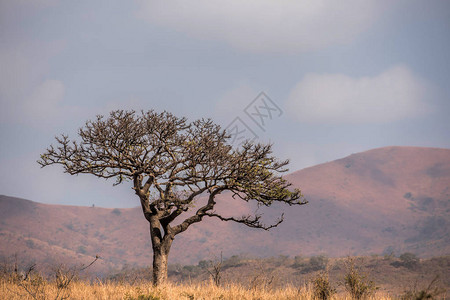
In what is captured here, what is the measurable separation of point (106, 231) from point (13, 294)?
14414cm

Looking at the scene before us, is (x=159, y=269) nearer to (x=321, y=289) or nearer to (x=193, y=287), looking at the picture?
(x=193, y=287)

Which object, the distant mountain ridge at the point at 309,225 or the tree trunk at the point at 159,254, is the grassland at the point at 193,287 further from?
the distant mountain ridge at the point at 309,225

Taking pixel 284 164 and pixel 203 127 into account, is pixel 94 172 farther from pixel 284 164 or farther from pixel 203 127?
pixel 284 164

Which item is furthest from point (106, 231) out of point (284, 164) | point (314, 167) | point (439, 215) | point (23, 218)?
point (284, 164)

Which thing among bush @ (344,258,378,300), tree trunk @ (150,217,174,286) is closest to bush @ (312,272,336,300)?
bush @ (344,258,378,300)

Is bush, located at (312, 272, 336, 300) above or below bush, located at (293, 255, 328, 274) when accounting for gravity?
above

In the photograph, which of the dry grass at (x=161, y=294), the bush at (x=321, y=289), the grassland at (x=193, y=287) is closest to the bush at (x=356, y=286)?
the grassland at (x=193, y=287)

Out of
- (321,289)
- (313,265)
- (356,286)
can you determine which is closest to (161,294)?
(321,289)

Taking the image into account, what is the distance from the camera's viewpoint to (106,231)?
153 metres

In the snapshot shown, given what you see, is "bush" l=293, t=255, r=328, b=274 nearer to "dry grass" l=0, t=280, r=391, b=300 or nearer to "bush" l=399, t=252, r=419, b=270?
"bush" l=399, t=252, r=419, b=270

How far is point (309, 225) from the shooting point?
142 meters

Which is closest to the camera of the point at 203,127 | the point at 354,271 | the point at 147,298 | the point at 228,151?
the point at 147,298

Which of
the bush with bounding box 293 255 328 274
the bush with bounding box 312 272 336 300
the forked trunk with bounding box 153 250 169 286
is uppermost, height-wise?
the forked trunk with bounding box 153 250 169 286

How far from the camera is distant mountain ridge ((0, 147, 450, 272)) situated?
124125 millimetres
